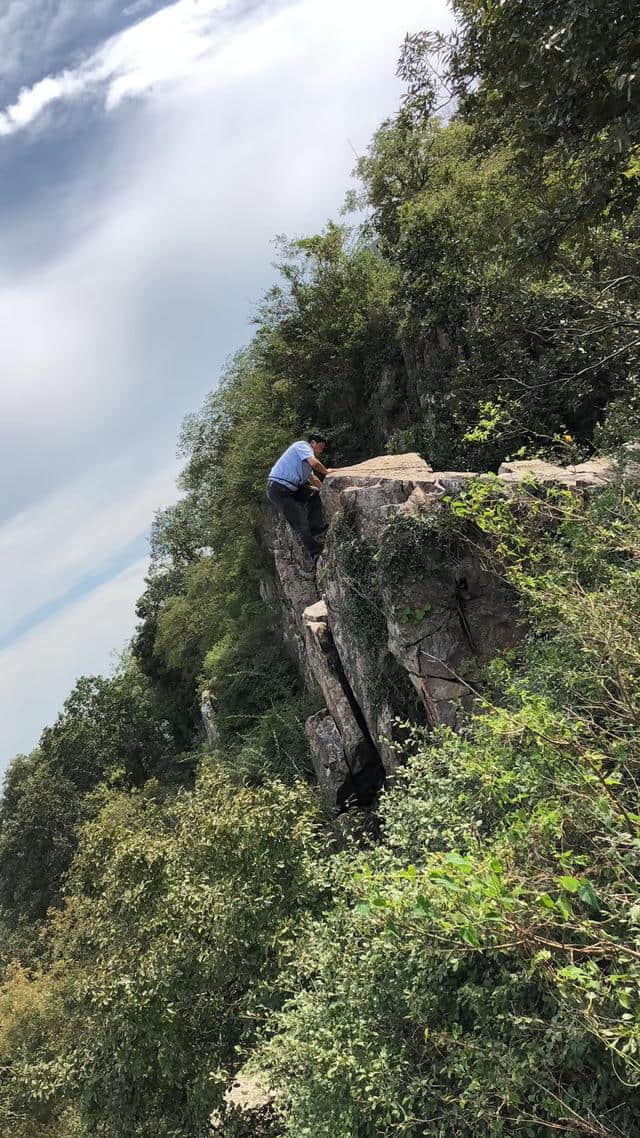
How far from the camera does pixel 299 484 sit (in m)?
12.1

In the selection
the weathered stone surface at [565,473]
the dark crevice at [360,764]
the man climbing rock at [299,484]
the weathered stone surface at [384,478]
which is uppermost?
the man climbing rock at [299,484]

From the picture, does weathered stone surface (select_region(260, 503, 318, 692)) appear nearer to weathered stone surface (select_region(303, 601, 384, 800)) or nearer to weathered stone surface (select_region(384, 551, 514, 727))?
weathered stone surface (select_region(303, 601, 384, 800))

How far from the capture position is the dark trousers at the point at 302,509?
40.1ft

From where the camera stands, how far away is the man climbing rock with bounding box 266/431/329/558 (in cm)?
1182

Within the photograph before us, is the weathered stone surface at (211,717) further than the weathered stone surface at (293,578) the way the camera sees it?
Yes

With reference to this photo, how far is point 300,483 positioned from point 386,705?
4.78 metres

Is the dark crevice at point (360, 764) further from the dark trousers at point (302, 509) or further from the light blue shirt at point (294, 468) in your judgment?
the light blue shirt at point (294, 468)

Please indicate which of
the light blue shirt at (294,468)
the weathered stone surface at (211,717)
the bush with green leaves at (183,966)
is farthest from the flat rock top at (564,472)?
the weathered stone surface at (211,717)

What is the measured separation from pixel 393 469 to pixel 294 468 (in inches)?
88.0

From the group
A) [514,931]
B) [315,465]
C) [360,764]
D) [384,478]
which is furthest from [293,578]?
[514,931]

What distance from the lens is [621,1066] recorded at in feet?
10.4

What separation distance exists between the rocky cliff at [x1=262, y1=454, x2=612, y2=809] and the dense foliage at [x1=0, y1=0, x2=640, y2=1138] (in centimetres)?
39

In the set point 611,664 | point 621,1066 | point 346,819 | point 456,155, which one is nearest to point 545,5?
point 611,664

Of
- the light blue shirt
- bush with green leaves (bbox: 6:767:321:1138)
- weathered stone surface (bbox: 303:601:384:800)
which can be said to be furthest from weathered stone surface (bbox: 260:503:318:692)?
bush with green leaves (bbox: 6:767:321:1138)
